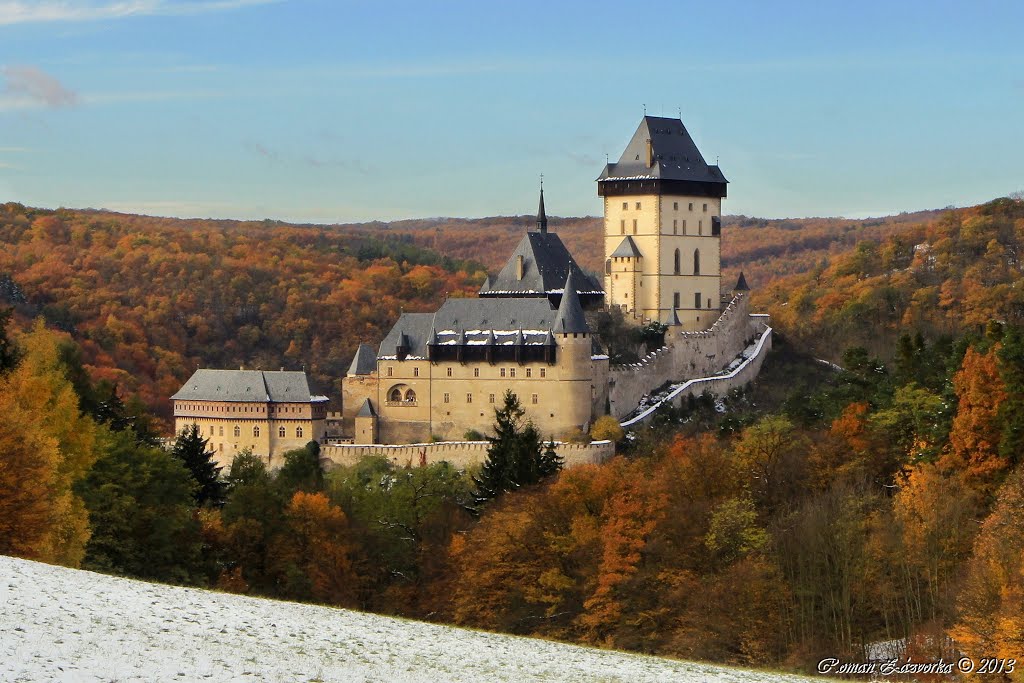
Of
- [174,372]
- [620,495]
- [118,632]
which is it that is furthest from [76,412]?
[174,372]

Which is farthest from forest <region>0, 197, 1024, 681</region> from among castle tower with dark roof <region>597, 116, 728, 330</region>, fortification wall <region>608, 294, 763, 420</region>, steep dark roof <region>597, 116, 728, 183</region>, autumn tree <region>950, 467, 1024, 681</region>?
steep dark roof <region>597, 116, 728, 183</region>

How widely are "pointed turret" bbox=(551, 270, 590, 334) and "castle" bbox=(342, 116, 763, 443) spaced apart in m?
0.05

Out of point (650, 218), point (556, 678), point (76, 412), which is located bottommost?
point (556, 678)

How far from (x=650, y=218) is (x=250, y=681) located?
50.1 m

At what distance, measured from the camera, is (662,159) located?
238 ft

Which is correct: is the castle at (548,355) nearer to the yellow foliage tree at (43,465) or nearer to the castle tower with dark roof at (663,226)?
the castle tower with dark roof at (663,226)

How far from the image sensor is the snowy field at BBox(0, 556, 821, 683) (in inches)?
947

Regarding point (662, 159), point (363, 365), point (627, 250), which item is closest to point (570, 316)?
point (363, 365)

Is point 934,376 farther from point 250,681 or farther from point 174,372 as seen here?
point 174,372

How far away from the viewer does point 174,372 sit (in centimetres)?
9369

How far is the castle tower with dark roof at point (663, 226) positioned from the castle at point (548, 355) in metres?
0.06

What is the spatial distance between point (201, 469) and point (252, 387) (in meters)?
7.46

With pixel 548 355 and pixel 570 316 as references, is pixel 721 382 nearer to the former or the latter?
pixel 570 316

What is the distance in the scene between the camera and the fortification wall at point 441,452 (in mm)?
61781
